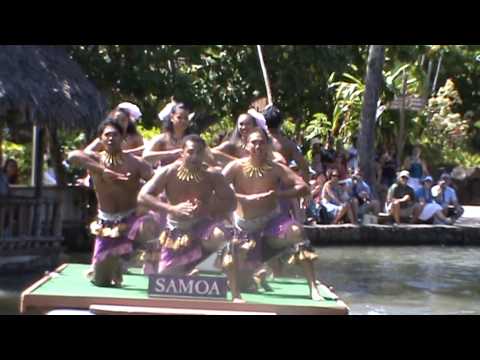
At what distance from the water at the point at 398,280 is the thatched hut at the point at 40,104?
692 mm

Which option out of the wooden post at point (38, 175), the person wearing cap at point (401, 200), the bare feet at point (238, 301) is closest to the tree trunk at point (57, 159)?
the wooden post at point (38, 175)

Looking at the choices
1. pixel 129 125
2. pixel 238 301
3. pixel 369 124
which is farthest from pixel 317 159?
pixel 238 301

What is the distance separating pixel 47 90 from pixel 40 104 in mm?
311

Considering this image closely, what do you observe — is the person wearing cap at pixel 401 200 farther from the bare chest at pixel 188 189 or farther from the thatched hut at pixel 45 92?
the bare chest at pixel 188 189

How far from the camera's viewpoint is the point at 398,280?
11898 mm

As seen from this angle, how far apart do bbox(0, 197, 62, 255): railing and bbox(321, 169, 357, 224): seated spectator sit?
4410mm

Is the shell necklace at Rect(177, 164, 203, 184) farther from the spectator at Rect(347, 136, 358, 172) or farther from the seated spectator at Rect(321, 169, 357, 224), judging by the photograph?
the spectator at Rect(347, 136, 358, 172)

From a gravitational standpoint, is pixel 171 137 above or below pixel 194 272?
above

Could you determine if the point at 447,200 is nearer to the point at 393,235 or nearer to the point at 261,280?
the point at 393,235

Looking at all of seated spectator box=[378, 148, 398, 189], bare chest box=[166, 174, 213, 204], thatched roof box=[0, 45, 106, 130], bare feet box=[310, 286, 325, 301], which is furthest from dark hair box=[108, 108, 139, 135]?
seated spectator box=[378, 148, 398, 189]

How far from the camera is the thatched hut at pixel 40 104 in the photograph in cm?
1123
